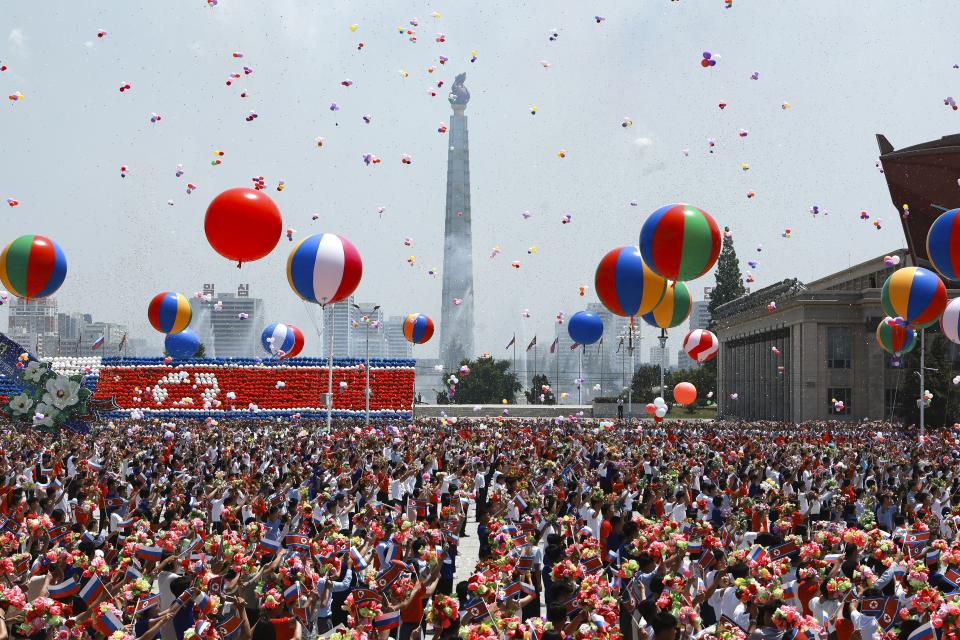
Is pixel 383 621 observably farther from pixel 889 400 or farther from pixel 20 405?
pixel 889 400

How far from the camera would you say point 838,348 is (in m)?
67.2

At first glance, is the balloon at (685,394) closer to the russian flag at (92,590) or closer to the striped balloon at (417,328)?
the striped balloon at (417,328)

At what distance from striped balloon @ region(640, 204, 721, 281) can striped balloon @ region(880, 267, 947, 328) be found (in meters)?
10.5

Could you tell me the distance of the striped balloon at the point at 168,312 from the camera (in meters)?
38.6

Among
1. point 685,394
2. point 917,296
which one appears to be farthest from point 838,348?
point 917,296

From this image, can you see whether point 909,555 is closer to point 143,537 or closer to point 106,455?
point 143,537

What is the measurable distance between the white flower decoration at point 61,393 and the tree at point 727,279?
254ft

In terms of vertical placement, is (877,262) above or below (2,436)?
above

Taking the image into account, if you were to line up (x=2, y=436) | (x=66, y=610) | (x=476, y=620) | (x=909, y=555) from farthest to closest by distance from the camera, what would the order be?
(x=2, y=436) → (x=909, y=555) → (x=66, y=610) → (x=476, y=620)

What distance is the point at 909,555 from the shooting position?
1123cm

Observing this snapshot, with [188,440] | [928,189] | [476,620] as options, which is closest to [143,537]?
[476,620]

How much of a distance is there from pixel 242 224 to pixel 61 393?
21719 mm

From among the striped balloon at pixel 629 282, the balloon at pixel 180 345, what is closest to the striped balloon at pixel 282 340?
the balloon at pixel 180 345

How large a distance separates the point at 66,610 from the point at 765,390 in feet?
234
